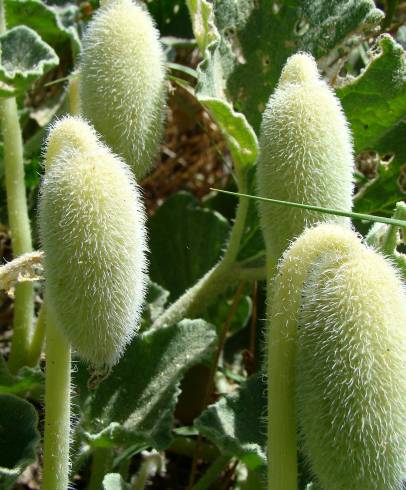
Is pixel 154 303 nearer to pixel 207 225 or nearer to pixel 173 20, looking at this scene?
pixel 207 225

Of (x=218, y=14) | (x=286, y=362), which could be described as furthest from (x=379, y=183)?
(x=286, y=362)

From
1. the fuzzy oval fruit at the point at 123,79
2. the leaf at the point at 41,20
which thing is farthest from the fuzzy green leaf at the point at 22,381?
the leaf at the point at 41,20

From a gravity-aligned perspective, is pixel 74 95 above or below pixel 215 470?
above

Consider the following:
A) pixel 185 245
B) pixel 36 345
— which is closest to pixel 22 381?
pixel 36 345

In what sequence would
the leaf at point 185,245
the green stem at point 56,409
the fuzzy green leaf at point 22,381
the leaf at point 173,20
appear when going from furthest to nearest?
the leaf at point 173,20 → the leaf at point 185,245 → the fuzzy green leaf at point 22,381 → the green stem at point 56,409

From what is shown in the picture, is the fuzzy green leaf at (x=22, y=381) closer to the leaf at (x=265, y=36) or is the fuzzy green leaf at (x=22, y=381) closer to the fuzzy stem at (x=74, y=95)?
the fuzzy stem at (x=74, y=95)

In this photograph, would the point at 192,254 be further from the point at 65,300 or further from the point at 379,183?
the point at 65,300
